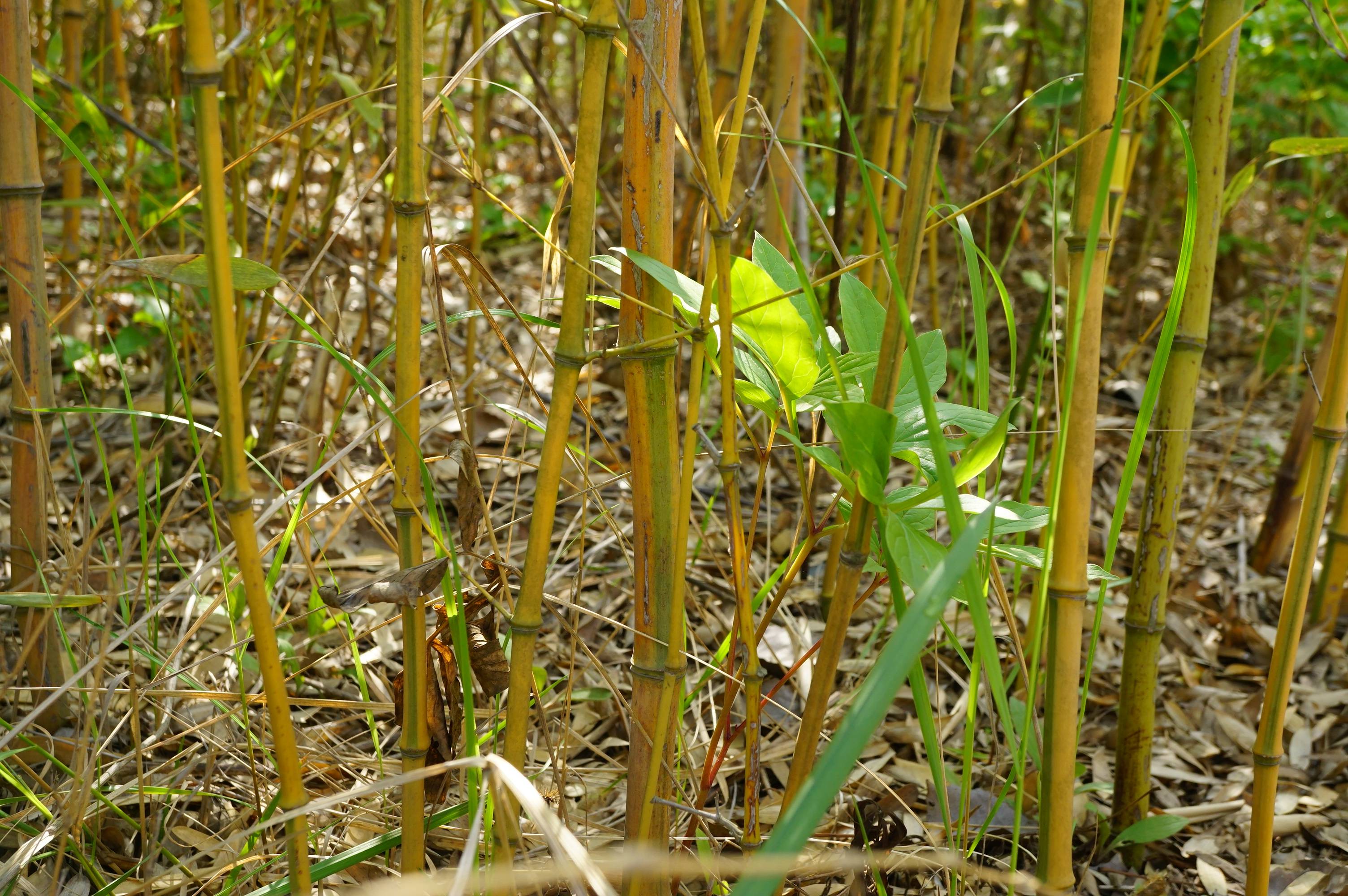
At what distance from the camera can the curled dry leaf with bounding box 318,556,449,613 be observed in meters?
0.56

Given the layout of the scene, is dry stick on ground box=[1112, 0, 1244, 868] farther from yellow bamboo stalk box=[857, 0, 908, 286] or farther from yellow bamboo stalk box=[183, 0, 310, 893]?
yellow bamboo stalk box=[183, 0, 310, 893]

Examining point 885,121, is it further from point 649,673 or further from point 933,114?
point 649,673

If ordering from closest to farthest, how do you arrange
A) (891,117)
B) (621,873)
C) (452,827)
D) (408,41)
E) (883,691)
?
(883,691) < (408,41) < (621,873) < (452,827) < (891,117)

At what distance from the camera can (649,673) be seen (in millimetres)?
665

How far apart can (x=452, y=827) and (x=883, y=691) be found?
1.90ft

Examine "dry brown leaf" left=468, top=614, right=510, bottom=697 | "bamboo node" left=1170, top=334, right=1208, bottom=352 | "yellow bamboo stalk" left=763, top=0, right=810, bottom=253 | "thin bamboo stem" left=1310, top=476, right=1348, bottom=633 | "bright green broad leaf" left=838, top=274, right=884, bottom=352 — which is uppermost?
"yellow bamboo stalk" left=763, top=0, right=810, bottom=253

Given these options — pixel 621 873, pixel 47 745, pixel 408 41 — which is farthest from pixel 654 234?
pixel 47 745

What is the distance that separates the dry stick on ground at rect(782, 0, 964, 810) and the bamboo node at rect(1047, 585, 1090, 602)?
14 cm

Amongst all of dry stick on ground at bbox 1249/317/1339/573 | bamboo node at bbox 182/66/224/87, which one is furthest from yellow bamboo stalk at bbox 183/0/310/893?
dry stick on ground at bbox 1249/317/1339/573

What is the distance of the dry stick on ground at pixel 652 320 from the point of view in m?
0.60

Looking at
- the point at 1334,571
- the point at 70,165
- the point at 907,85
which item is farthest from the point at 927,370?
the point at 70,165

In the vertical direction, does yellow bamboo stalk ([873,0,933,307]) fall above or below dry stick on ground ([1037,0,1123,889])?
above

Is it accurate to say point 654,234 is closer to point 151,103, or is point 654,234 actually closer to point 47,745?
point 47,745

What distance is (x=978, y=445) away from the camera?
0.57m
